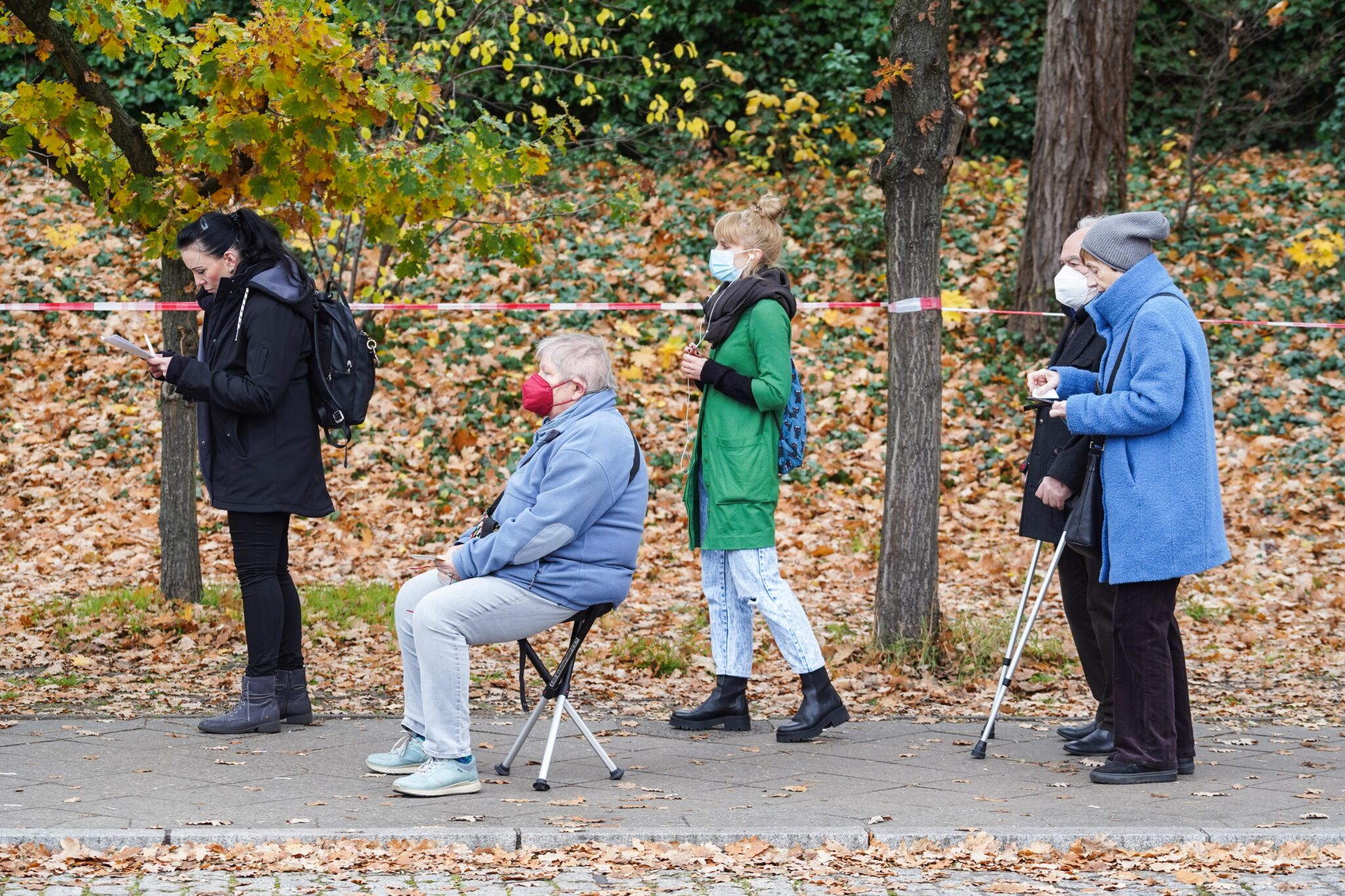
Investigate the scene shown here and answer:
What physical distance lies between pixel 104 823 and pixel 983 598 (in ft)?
19.8

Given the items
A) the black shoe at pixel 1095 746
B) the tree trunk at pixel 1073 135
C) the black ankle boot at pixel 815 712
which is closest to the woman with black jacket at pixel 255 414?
the black ankle boot at pixel 815 712

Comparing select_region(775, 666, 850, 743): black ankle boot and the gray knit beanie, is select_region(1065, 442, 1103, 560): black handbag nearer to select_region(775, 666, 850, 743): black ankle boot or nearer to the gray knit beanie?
the gray knit beanie

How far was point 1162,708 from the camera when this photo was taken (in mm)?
5418

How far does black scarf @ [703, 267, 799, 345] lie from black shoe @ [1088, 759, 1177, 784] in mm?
A: 2148

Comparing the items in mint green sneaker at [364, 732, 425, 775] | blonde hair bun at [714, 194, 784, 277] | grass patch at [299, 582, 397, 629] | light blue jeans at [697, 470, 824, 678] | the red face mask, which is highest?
blonde hair bun at [714, 194, 784, 277]

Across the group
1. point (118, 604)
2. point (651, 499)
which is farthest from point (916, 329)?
point (118, 604)

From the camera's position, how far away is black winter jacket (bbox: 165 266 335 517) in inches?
237

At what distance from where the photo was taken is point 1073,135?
45.3 feet

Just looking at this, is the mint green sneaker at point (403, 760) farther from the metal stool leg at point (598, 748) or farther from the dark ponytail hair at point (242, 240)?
the dark ponytail hair at point (242, 240)

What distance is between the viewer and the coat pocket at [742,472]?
6.15 m

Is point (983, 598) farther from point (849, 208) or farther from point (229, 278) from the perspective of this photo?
point (849, 208)

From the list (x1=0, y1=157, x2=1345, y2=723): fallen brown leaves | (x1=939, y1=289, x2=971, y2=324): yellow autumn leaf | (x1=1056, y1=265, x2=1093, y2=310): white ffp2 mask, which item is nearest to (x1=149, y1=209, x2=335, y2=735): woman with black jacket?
(x1=0, y1=157, x2=1345, y2=723): fallen brown leaves

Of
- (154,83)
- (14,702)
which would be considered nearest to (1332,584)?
(14,702)

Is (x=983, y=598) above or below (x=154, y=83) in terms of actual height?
below
